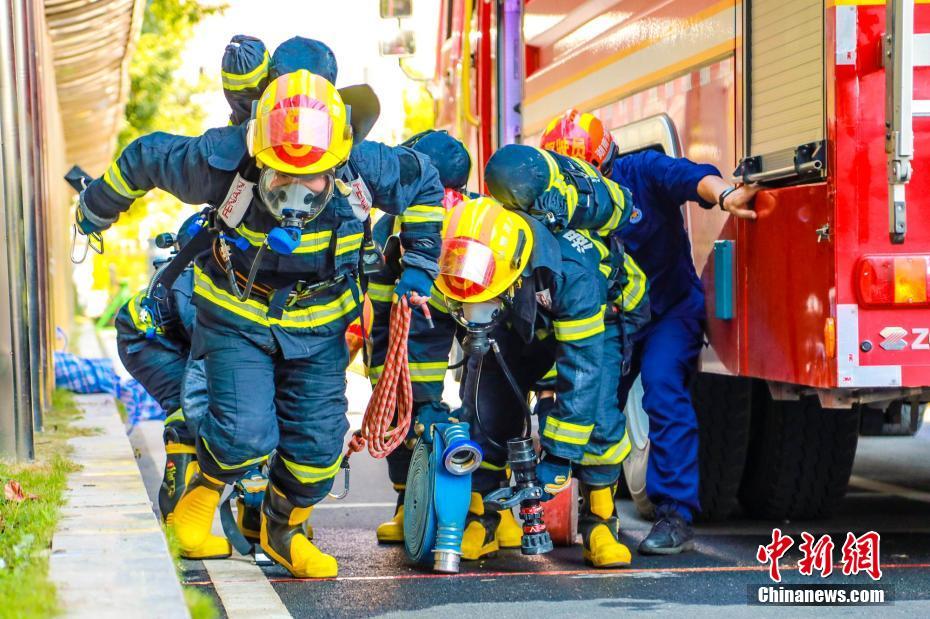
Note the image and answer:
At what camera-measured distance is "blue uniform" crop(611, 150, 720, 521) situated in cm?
554

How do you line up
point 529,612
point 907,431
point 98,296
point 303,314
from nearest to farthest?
1. point 529,612
2. point 303,314
3. point 907,431
4. point 98,296

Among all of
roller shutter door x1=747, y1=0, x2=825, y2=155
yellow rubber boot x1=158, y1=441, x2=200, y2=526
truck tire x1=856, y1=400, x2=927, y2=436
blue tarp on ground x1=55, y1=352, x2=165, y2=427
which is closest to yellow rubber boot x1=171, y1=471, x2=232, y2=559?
yellow rubber boot x1=158, y1=441, x2=200, y2=526

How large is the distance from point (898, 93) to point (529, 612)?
190 centimetres

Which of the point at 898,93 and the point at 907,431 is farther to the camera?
the point at 907,431

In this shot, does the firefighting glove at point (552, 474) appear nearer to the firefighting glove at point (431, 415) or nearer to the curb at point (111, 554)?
the firefighting glove at point (431, 415)

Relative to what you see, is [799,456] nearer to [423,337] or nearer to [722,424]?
[722,424]

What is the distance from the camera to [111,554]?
400 cm

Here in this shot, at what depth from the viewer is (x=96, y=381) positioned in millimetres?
10016

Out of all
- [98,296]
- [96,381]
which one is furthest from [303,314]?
[98,296]

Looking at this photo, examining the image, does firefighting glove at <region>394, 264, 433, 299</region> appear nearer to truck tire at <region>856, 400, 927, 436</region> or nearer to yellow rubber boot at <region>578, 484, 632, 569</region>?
yellow rubber boot at <region>578, 484, 632, 569</region>

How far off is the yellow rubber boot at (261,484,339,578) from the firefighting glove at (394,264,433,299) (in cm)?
81

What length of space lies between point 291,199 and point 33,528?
1230 millimetres

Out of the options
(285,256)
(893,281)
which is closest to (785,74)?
(893,281)

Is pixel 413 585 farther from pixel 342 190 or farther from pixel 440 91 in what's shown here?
pixel 440 91
